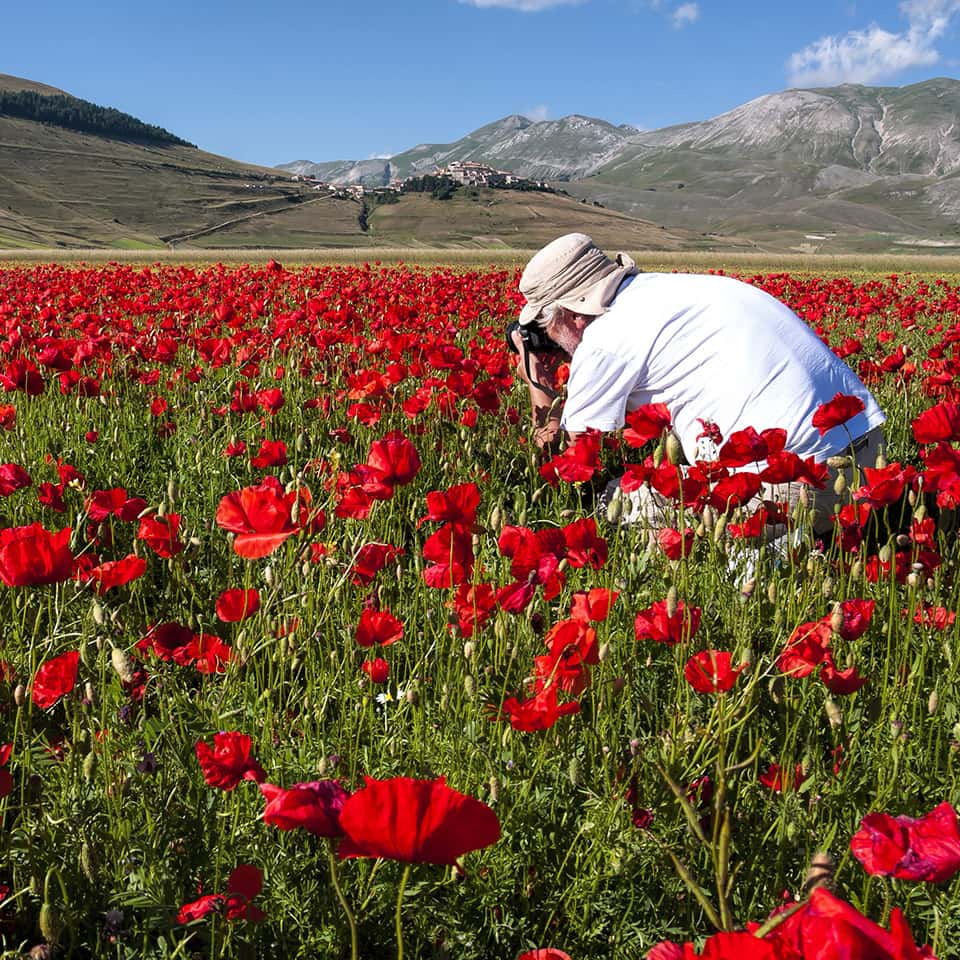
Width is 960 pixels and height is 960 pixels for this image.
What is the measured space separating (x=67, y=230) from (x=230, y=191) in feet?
144

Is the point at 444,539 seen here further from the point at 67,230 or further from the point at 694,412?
the point at 67,230

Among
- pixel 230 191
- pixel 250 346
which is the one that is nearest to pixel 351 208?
pixel 230 191

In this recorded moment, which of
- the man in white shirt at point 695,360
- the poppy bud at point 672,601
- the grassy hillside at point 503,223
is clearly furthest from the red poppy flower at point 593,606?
the grassy hillside at point 503,223

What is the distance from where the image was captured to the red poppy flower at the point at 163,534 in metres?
2.37

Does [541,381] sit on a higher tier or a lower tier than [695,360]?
lower

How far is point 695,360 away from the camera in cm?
358

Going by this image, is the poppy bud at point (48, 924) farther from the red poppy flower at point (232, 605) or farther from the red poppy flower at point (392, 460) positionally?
the red poppy flower at point (392, 460)

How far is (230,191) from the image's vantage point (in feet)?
503

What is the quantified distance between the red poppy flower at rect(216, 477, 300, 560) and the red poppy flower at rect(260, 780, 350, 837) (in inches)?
27.8

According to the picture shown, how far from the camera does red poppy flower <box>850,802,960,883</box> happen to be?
3.30 ft

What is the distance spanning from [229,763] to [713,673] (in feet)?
3.14

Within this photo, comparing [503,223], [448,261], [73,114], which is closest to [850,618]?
[448,261]

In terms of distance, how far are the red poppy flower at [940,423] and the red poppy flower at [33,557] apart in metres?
2.06

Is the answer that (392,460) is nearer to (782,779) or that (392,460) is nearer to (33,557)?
(33,557)
